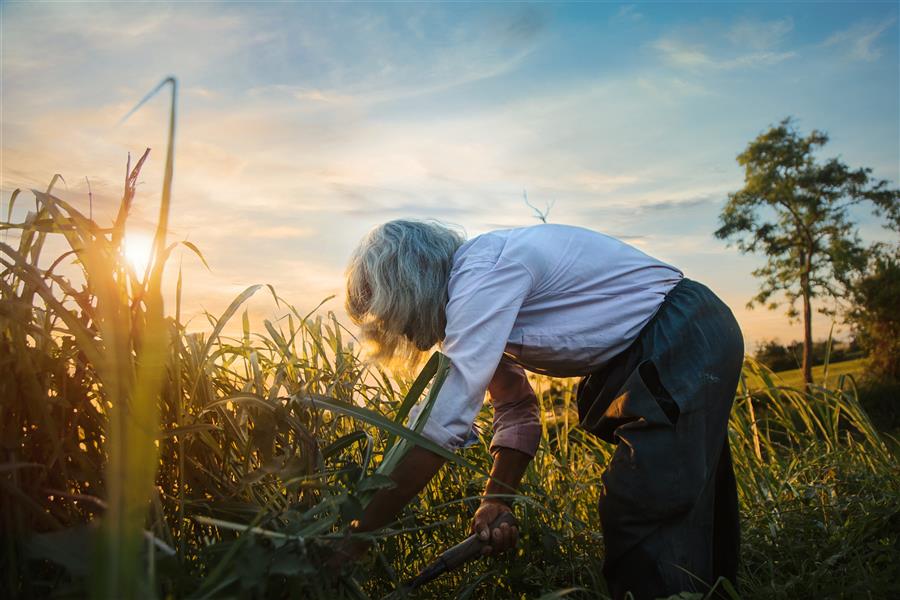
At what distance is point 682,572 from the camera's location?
76.8 inches

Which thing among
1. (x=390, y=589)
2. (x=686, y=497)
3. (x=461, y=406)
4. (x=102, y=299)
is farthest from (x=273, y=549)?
(x=686, y=497)

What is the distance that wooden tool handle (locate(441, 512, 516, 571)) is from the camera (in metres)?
1.96

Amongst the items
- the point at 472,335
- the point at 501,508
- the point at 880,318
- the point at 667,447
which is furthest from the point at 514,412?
the point at 880,318

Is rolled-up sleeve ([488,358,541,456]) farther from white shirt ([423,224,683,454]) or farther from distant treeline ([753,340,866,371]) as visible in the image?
distant treeline ([753,340,866,371])

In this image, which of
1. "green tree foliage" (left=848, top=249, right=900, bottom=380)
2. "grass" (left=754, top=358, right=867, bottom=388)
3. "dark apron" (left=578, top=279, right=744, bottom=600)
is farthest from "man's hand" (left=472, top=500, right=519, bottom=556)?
"green tree foliage" (left=848, top=249, right=900, bottom=380)

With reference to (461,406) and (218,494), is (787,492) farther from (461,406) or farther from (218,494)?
(218,494)

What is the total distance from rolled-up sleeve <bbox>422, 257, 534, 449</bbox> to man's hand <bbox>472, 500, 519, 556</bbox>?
1.49 ft

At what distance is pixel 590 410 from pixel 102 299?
60.9 inches

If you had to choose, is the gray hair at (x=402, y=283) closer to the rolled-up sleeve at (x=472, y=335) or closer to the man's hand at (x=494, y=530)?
the rolled-up sleeve at (x=472, y=335)

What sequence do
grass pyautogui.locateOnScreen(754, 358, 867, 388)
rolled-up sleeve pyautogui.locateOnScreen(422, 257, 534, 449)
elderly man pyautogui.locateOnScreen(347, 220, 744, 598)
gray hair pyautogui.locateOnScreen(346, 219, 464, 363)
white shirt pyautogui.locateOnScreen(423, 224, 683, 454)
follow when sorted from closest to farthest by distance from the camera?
rolled-up sleeve pyautogui.locateOnScreen(422, 257, 534, 449) < white shirt pyautogui.locateOnScreen(423, 224, 683, 454) < elderly man pyautogui.locateOnScreen(347, 220, 744, 598) < gray hair pyautogui.locateOnScreen(346, 219, 464, 363) < grass pyautogui.locateOnScreen(754, 358, 867, 388)

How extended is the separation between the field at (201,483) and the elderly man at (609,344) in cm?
21

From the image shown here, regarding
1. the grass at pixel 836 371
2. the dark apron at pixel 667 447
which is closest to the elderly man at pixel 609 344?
the dark apron at pixel 667 447

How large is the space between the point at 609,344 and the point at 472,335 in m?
0.53

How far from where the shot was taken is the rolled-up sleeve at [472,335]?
1.69m
